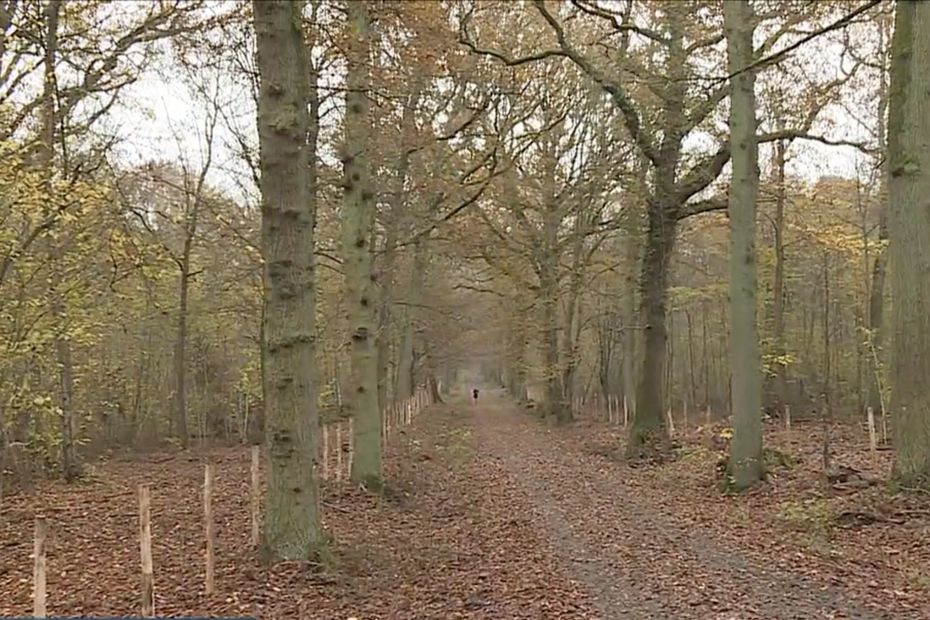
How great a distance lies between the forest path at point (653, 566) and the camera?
6621 millimetres

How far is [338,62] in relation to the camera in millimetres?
11602

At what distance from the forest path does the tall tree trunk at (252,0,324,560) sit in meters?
2.66

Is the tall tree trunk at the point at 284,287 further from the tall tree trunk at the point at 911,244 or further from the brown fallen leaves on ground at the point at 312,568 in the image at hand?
the tall tree trunk at the point at 911,244

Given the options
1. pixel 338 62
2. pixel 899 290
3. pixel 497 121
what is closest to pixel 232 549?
pixel 338 62

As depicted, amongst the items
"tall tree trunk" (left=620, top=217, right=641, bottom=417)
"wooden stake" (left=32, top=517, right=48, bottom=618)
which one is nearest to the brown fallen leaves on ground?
"wooden stake" (left=32, top=517, right=48, bottom=618)

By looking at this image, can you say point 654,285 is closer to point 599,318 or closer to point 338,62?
point 338,62

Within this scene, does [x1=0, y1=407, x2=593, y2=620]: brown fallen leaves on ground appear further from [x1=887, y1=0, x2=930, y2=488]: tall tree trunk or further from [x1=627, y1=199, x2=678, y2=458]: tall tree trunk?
[x1=887, y1=0, x2=930, y2=488]: tall tree trunk

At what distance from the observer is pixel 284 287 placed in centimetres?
763

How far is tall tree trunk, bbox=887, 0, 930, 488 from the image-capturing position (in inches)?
367

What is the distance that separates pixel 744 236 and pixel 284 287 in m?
7.72

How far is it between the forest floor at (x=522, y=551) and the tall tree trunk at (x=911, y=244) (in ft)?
2.05

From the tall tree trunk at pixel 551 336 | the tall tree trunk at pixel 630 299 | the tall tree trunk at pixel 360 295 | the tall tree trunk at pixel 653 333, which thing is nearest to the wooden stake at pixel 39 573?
the tall tree trunk at pixel 360 295

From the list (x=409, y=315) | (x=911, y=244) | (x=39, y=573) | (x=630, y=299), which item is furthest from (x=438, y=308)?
(x=39, y=573)

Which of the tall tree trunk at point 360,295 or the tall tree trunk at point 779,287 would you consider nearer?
the tall tree trunk at point 360,295
